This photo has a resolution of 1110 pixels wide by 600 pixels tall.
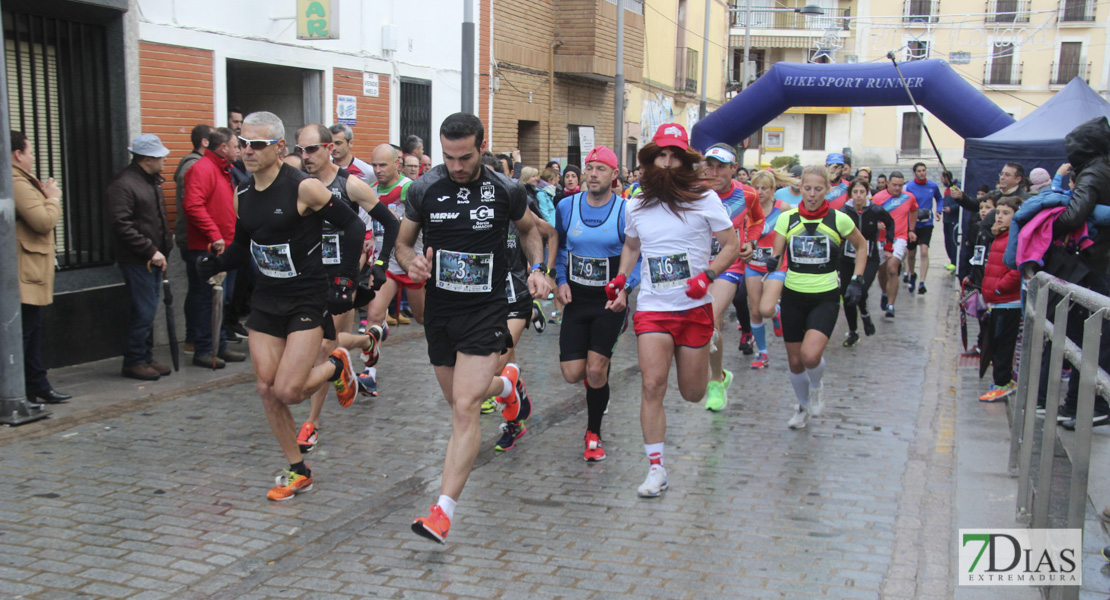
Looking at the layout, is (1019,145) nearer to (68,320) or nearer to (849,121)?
(68,320)

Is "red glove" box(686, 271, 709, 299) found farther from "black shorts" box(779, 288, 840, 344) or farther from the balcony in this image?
the balcony

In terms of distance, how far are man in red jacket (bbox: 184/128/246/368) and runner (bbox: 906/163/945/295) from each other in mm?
10907

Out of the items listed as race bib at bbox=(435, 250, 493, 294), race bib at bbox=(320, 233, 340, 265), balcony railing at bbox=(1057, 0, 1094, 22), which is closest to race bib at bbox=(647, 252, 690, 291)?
race bib at bbox=(435, 250, 493, 294)

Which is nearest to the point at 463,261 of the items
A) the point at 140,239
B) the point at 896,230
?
the point at 140,239

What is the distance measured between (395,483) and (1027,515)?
3.36 m

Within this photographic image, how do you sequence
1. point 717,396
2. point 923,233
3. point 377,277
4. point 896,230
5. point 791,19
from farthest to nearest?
1. point 791,19
2. point 923,233
3. point 896,230
4. point 717,396
5. point 377,277

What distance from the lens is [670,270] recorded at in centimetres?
557

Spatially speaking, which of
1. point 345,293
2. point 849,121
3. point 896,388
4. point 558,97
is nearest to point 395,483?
point 345,293

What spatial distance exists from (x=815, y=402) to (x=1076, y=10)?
48.6m

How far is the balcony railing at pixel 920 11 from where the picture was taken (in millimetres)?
49219

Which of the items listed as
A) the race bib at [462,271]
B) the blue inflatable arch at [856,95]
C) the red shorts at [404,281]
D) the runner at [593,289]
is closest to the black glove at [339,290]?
the race bib at [462,271]

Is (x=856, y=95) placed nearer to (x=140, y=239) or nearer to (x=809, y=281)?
(x=809, y=281)

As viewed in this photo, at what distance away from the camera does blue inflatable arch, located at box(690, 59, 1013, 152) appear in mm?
16312

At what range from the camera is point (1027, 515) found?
500cm
